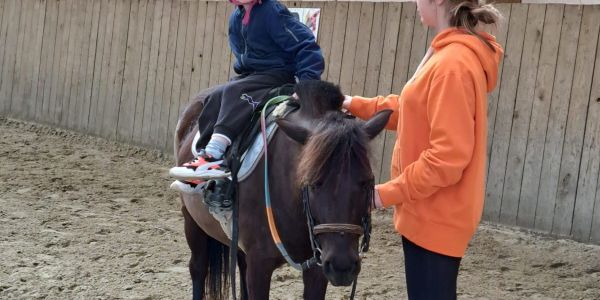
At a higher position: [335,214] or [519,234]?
[335,214]

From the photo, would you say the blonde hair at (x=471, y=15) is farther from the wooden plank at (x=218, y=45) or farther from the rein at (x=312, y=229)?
the wooden plank at (x=218, y=45)

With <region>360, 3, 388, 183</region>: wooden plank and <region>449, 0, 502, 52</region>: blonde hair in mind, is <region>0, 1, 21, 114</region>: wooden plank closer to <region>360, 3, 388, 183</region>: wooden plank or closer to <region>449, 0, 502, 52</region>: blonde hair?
<region>360, 3, 388, 183</region>: wooden plank

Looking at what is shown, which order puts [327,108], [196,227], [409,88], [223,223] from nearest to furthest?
[409,88], [327,108], [223,223], [196,227]

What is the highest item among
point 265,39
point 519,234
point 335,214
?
point 265,39

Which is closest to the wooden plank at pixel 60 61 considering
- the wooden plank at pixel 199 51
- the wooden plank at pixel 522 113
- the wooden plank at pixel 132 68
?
the wooden plank at pixel 132 68

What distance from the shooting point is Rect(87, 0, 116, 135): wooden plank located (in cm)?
938

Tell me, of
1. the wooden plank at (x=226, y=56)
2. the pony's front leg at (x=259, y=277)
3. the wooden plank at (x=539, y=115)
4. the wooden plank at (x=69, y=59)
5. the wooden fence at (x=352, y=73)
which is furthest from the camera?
the wooden plank at (x=69, y=59)

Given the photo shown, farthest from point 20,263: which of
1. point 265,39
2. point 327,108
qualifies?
point 327,108

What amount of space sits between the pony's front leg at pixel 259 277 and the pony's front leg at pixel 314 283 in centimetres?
16

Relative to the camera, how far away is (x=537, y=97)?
5.93 meters

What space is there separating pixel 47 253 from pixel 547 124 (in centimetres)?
380

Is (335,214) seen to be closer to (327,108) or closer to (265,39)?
(327,108)

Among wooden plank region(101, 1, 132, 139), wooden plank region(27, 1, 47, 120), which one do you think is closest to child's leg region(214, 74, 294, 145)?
wooden plank region(101, 1, 132, 139)

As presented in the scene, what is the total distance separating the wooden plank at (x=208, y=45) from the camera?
8344 millimetres
